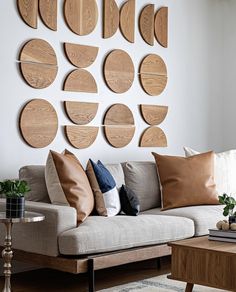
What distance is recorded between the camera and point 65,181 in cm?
418

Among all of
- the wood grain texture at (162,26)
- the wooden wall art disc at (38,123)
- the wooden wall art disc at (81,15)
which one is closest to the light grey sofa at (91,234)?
the wooden wall art disc at (38,123)

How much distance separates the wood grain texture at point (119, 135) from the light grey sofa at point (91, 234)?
2.75 ft

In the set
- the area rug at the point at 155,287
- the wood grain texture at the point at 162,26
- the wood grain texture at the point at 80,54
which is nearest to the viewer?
the area rug at the point at 155,287

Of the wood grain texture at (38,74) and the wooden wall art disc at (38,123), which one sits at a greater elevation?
the wood grain texture at (38,74)

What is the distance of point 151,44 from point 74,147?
1.35 metres

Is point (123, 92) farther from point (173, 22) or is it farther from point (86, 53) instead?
point (173, 22)

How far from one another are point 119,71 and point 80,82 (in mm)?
489

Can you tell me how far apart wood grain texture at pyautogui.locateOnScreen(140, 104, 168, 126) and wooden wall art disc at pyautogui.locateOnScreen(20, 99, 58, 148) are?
106cm

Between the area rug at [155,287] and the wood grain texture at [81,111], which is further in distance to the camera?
the wood grain texture at [81,111]

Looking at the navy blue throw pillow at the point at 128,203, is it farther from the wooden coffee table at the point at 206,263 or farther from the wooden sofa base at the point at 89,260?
the wooden coffee table at the point at 206,263

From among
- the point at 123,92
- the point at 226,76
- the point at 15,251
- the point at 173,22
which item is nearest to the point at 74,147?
the point at 123,92

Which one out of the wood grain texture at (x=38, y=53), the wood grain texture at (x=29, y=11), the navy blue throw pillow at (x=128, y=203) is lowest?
the navy blue throw pillow at (x=128, y=203)

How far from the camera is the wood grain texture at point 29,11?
466cm

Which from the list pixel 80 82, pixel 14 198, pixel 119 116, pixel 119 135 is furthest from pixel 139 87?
pixel 14 198
